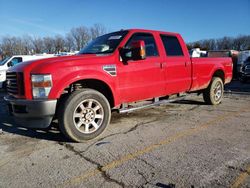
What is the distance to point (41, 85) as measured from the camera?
3.87m

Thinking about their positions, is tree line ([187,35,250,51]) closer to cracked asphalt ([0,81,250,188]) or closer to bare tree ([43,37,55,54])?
bare tree ([43,37,55,54])

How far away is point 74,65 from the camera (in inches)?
161

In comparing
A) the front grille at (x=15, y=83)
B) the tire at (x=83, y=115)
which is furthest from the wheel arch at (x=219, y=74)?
the front grille at (x=15, y=83)

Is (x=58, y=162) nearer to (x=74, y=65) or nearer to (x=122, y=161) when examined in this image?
(x=122, y=161)

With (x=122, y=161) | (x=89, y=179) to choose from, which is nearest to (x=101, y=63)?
(x=122, y=161)

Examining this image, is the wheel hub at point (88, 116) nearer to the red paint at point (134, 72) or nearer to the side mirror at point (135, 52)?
the red paint at point (134, 72)

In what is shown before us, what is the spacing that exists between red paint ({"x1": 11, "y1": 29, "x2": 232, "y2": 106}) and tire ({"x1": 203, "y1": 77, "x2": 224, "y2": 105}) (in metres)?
0.26

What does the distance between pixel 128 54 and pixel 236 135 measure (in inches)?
95.6

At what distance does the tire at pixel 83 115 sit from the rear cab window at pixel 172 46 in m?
2.13

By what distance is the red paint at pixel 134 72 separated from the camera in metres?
3.97

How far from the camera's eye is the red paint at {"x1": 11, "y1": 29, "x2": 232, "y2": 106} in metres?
3.97

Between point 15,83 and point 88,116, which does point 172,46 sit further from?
point 15,83

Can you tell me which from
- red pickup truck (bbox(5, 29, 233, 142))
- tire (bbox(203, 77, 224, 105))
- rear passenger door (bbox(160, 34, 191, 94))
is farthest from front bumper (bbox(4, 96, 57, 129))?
tire (bbox(203, 77, 224, 105))

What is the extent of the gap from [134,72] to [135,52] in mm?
464
